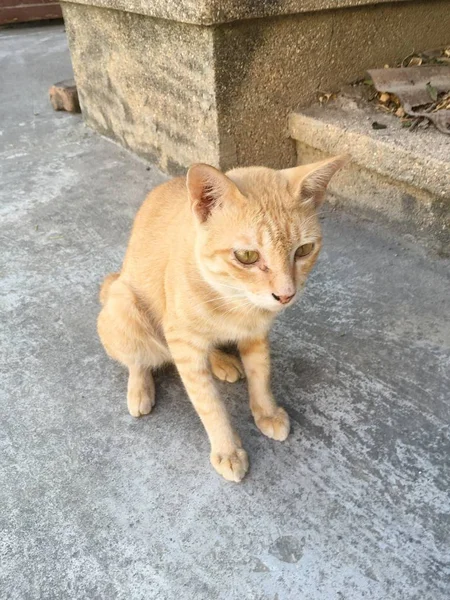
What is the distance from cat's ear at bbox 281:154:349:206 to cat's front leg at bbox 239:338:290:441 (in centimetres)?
54

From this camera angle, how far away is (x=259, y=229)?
1.40 m

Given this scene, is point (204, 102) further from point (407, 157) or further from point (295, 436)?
point (295, 436)

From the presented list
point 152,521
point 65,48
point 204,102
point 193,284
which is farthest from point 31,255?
point 65,48

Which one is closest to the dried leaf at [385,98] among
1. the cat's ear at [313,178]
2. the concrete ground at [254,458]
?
the concrete ground at [254,458]

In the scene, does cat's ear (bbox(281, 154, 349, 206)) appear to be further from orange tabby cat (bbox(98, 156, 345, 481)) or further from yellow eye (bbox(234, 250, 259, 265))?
yellow eye (bbox(234, 250, 259, 265))

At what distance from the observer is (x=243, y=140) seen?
2885 millimetres

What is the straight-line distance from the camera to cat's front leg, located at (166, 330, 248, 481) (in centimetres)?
164

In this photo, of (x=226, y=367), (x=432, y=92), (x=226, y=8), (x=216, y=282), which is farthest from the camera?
(x=432, y=92)

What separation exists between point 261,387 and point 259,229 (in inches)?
25.0

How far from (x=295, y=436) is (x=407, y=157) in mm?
1485

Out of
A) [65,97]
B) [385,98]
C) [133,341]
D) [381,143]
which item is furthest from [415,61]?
[65,97]

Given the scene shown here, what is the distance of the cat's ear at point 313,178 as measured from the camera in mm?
1428

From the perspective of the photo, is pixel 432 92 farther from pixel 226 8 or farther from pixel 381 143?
pixel 226 8

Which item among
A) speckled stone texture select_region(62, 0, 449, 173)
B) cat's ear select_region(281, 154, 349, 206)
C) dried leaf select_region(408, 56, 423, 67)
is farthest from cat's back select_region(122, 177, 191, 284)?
dried leaf select_region(408, 56, 423, 67)
